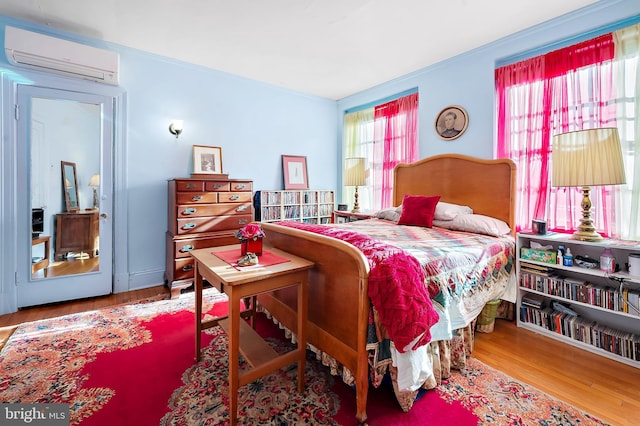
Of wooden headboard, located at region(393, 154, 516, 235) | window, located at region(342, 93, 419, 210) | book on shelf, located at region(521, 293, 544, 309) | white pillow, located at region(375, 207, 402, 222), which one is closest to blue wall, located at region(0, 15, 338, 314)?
window, located at region(342, 93, 419, 210)

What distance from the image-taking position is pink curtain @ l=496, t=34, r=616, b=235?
2506 mm

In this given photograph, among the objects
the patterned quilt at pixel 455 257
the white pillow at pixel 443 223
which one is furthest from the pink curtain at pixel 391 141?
the patterned quilt at pixel 455 257

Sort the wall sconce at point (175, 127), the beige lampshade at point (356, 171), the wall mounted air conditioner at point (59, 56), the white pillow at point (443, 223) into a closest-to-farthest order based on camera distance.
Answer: the wall mounted air conditioner at point (59, 56) → the white pillow at point (443, 223) → the wall sconce at point (175, 127) → the beige lampshade at point (356, 171)

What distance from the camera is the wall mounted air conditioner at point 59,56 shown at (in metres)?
2.60

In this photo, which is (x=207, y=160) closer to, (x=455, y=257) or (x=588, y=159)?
(x=455, y=257)

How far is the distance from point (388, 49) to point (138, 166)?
322 cm

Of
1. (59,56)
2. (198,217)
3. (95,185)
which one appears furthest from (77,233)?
(59,56)

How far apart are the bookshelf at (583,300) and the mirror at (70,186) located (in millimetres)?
4396

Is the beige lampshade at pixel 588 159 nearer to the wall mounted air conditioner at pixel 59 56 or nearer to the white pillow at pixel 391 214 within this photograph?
the white pillow at pixel 391 214

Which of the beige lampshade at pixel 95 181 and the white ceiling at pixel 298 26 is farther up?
the white ceiling at pixel 298 26

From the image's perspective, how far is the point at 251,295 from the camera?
1485 mm

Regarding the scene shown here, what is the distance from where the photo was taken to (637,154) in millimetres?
2338

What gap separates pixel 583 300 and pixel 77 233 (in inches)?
185

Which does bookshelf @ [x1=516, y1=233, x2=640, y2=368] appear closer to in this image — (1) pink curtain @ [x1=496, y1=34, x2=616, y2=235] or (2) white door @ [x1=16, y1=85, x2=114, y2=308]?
(1) pink curtain @ [x1=496, y1=34, x2=616, y2=235]
